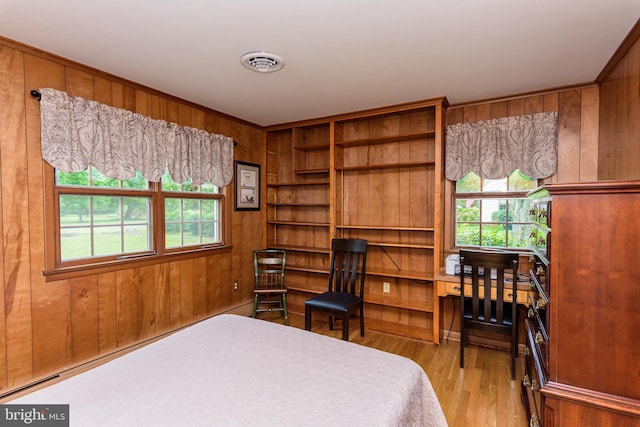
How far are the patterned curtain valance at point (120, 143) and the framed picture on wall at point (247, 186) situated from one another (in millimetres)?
376

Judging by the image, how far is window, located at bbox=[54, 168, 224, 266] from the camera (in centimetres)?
240

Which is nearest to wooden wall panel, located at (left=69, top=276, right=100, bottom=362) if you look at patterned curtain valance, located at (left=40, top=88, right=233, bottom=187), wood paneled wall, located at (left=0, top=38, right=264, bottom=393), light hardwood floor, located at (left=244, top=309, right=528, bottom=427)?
wood paneled wall, located at (left=0, top=38, right=264, bottom=393)

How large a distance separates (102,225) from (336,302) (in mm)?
2159

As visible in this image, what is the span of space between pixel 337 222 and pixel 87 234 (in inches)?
96.3

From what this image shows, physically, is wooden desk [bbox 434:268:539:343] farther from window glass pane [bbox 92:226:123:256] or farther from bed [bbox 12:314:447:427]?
window glass pane [bbox 92:226:123:256]

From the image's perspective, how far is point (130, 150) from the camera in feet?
8.79

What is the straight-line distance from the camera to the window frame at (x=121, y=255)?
2.25m

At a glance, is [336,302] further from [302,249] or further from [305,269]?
[302,249]

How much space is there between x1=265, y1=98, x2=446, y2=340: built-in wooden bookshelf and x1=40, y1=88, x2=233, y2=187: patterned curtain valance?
1110mm

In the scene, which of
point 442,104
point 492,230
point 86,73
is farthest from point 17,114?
point 492,230

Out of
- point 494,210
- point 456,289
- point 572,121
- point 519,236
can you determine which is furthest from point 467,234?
point 572,121

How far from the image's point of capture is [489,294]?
2578 mm

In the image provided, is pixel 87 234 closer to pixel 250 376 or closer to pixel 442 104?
pixel 250 376

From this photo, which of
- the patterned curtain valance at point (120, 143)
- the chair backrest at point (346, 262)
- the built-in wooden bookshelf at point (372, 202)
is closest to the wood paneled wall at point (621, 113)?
the built-in wooden bookshelf at point (372, 202)
